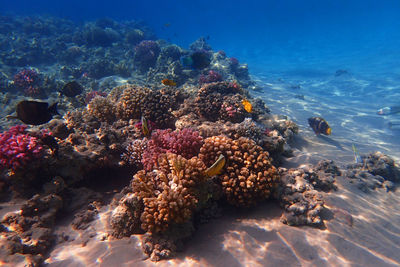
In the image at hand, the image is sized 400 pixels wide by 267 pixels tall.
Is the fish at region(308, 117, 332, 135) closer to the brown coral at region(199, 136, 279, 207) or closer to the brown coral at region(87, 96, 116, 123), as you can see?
the brown coral at region(199, 136, 279, 207)

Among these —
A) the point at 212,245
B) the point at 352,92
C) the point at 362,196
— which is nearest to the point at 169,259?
the point at 212,245

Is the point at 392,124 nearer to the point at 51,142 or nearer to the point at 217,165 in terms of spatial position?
the point at 217,165

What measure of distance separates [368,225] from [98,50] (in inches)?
879

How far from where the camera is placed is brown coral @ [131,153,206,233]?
287 cm

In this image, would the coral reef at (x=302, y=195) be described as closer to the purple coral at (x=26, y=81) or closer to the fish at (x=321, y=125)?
the fish at (x=321, y=125)

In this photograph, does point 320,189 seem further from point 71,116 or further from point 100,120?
point 71,116

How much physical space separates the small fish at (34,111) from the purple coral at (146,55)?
1421 centimetres

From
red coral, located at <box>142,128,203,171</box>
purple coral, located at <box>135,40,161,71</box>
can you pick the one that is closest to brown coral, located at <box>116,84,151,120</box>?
red coral, located at <box>142,128,203,171</box>

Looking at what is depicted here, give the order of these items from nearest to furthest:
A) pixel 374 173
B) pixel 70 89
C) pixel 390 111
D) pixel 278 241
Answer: pixel 278 241 < pixel 374 173 < pixel 70 89 < pixel 390 111

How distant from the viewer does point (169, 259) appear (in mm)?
2797

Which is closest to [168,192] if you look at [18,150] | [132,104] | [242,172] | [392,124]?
[242,172]

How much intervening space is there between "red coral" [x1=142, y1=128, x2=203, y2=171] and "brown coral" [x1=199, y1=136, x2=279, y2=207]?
0.35 metres

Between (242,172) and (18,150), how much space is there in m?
4.04

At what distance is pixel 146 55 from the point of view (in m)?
16.7
